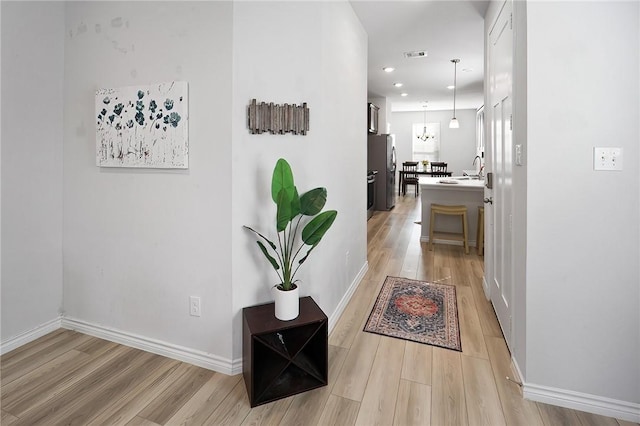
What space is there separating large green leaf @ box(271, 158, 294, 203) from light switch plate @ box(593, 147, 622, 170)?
141 centimetres

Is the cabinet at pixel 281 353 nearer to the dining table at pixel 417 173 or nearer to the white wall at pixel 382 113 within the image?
Answer: the white wall at pixel 382 113

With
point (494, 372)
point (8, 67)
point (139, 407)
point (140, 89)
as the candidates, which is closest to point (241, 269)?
point (139, 407)

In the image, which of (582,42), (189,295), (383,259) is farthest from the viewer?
(383,259)

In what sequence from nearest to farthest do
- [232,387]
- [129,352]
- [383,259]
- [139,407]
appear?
[139,407]
[232,387]
[129,352]
[383,259]

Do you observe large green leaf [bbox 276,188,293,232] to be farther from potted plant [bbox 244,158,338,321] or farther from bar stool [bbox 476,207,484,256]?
bar stool [bbox 476,207,484,256]

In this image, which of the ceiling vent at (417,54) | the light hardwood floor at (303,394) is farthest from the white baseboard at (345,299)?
the ceiling vent at (417,54)

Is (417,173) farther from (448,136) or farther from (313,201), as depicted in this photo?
(313,201)

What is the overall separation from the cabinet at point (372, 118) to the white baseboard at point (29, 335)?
564 centimetres

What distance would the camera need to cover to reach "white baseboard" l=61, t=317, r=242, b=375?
6.57 ft

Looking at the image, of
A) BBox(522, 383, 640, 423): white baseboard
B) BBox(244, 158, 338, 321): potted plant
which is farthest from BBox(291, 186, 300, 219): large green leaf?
BBox(522, 383, 640, 423): white baseboard

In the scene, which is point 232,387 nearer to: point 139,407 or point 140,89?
point 139,407

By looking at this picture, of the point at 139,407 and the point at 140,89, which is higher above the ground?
the point at 140,89

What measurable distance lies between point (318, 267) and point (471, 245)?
3282 millimetres

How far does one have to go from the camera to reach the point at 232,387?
1870mm
